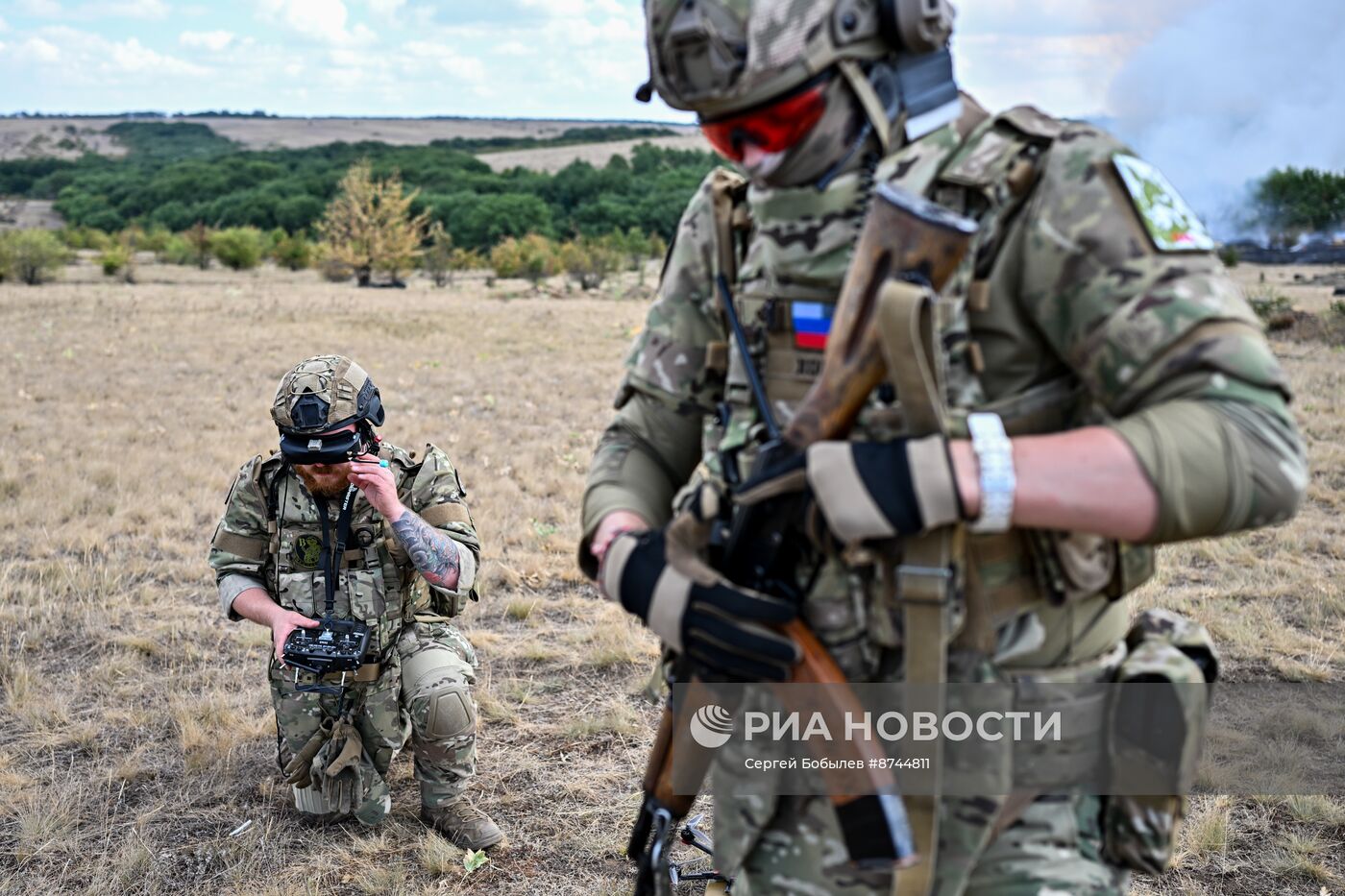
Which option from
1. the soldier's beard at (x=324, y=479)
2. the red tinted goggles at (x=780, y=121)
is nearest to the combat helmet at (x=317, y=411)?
the soldier's beard at (x=324, y=479)

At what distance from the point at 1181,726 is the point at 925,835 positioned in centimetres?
47

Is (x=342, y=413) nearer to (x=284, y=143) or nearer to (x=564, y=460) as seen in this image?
(x=564, y=460)

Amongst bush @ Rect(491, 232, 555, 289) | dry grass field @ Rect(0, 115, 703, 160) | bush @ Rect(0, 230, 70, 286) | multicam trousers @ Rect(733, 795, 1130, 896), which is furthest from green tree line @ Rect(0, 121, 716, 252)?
multicam trousers @ Rect(733, 795, 1130, 896)

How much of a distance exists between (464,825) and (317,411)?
5.28ft

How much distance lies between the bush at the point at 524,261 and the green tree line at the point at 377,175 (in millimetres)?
8540

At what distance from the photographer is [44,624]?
608 cm

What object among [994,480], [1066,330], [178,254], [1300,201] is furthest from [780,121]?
[178,254]

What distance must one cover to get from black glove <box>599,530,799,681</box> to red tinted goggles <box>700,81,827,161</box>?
73 cm

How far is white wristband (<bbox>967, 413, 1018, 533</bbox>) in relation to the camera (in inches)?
62.6

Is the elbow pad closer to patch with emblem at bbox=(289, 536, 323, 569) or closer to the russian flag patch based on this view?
the russian flag patch

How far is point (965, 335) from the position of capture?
1.76 m

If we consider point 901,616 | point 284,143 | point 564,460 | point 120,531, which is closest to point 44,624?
point 120,531

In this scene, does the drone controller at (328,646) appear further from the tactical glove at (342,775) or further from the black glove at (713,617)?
the black glove at (713,617)

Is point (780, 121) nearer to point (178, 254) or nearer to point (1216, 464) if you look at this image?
point (1216, 464)
